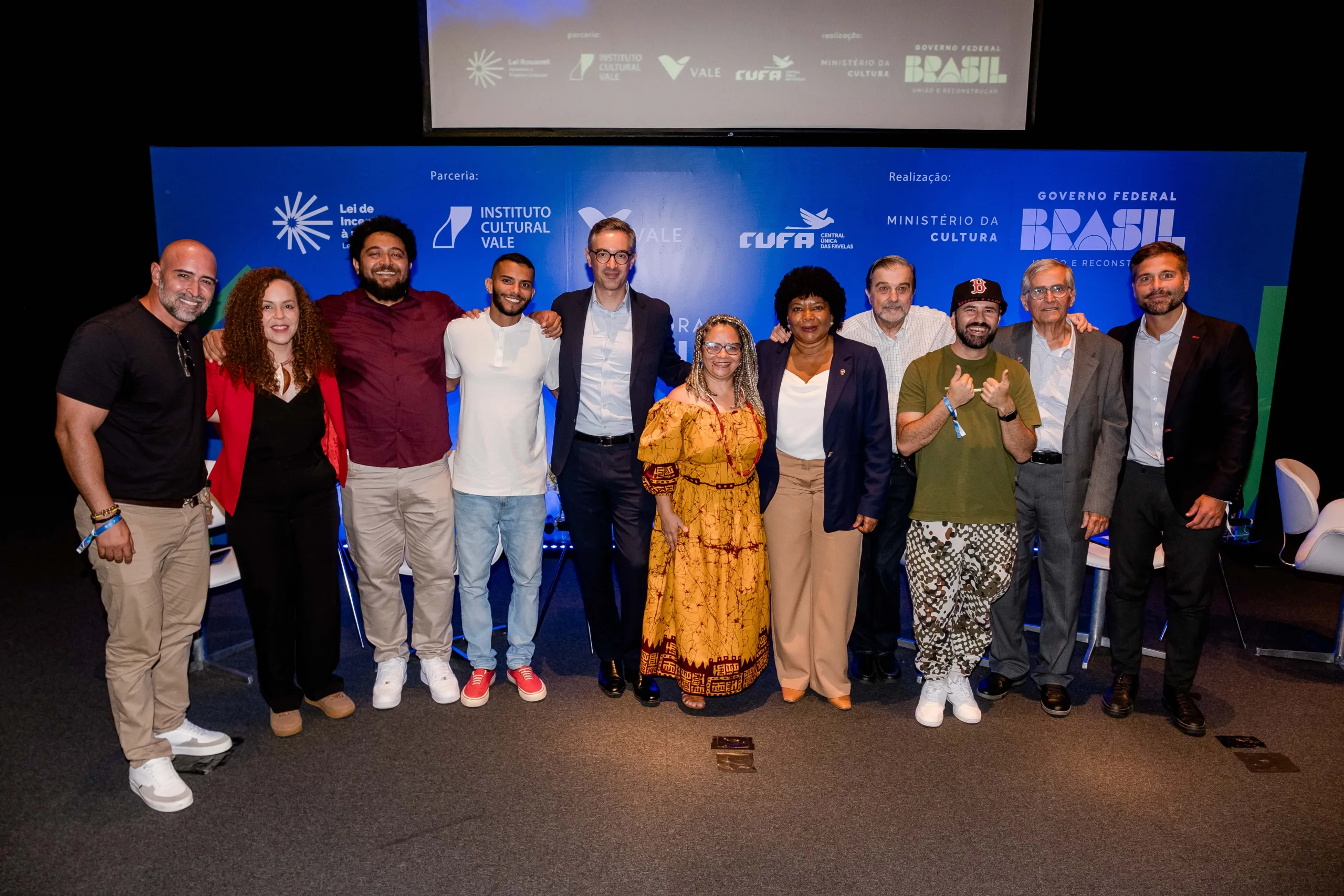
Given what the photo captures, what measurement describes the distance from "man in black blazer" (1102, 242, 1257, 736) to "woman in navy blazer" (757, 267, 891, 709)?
1.02 m

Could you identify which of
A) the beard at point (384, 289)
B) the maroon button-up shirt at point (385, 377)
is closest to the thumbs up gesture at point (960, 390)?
the maroon button-up shirt at point (385, 377)

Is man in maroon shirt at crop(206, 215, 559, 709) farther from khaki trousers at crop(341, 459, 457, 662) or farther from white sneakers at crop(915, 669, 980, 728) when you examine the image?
white sneakers at crop(915, 669, 980, 728)

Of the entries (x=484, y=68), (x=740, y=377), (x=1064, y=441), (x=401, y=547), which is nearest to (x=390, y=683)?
(x=401, y=547)

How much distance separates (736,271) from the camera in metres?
5.07

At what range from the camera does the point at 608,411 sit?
10.4 ft

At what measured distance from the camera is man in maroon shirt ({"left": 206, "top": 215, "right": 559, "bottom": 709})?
3.09 metres

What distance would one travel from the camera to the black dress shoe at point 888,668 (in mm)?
3516

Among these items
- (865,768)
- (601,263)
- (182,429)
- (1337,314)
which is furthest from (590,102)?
(1337,314)

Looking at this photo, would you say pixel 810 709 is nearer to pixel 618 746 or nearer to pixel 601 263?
pixel 618 746

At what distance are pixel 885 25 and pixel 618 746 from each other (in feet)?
14.3

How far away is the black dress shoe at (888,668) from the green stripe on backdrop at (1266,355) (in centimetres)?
302

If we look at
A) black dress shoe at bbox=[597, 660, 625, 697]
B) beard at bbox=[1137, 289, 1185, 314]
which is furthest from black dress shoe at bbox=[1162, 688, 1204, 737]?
black dress shoe at bbox=[597, 660, 625, 697]

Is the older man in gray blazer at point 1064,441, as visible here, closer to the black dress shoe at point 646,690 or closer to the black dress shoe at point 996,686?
the black dress shoe at point 996,686

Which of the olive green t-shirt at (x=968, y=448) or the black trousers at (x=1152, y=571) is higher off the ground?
the olive green t-shirt at (x=968, y=448)
